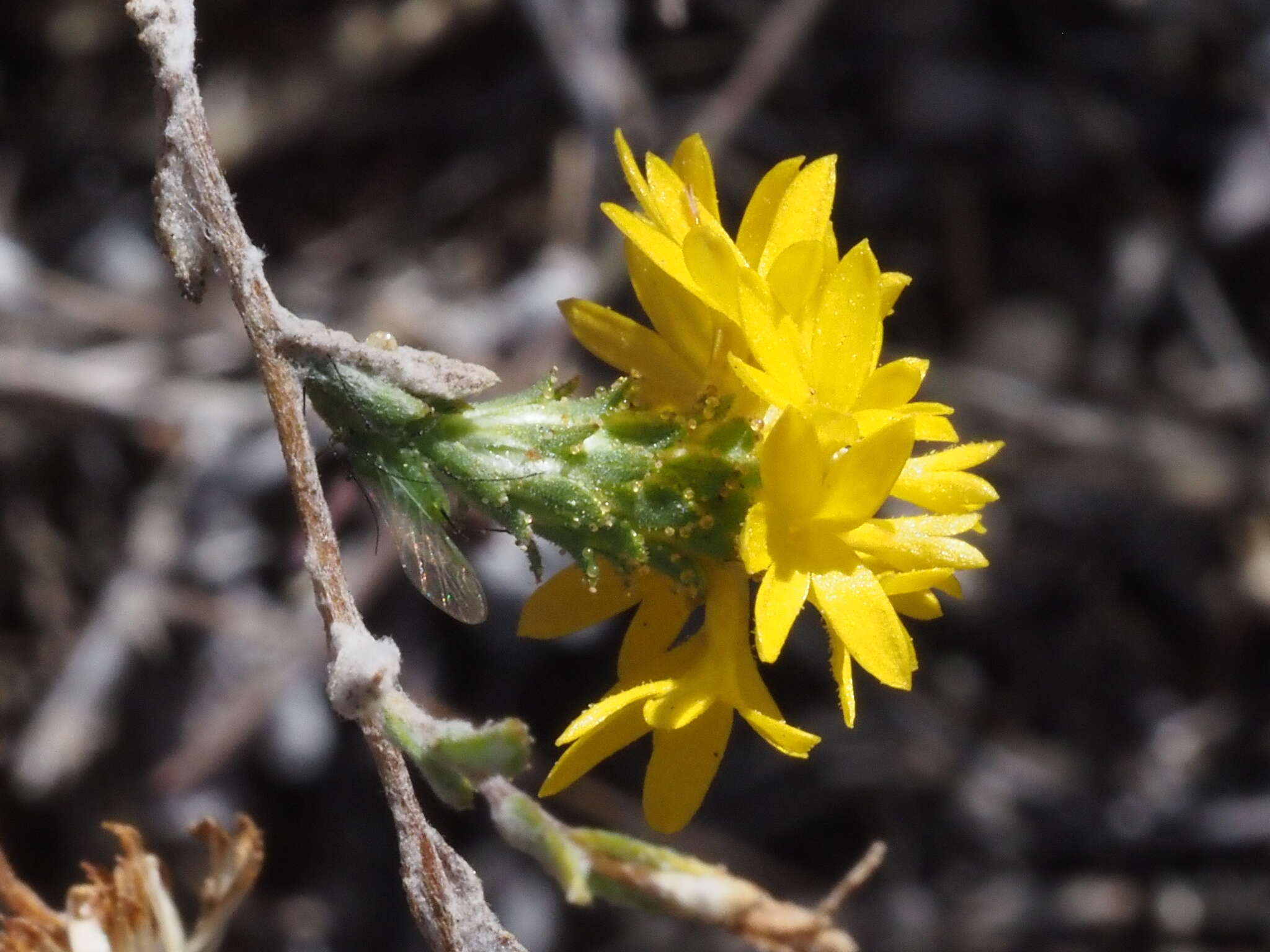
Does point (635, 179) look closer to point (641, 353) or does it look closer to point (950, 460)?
point (641, 353)

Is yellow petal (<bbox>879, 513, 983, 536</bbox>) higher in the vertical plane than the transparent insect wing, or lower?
higher

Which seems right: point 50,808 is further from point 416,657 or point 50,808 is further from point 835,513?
point 835,513

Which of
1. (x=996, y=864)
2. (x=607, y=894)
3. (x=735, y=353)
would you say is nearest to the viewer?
(x=607, y=894)

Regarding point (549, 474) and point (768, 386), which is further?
point (549, 474)

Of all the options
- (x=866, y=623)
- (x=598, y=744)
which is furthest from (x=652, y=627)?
(x=866, y=623)

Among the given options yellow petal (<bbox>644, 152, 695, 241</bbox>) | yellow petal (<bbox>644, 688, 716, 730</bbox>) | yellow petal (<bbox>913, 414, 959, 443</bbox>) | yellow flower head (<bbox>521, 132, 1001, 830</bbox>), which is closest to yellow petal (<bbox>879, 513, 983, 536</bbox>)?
yellow flower head (<bbox>521, 132, 1001, 830</bbox>)

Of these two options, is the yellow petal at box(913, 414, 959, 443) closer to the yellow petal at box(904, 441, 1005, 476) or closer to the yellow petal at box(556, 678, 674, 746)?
the yellow petal at box(904, 441, 1005, 476)

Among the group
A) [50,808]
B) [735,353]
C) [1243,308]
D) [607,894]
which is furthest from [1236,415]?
[50,808]
